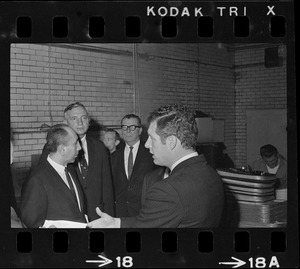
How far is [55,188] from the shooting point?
2453 mm

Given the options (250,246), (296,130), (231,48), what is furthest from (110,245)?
(231,48)

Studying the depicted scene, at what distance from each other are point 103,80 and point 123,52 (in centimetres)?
44

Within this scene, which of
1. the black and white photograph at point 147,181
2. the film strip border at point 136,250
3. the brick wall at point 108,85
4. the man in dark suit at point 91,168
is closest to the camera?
the black and white photograph at point 147,181

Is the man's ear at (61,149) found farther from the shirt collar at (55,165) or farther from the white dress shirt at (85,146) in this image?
the white dress shirt at (85,146)

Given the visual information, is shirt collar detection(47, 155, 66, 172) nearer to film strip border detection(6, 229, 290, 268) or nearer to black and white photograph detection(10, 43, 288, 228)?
black and white photograph detection(10, 43, 288, 228)

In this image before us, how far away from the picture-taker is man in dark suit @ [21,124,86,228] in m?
2.37

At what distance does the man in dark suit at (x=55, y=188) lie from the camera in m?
2.37

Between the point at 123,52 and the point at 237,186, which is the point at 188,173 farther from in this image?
the point at 123,52

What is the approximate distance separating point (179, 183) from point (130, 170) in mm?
907

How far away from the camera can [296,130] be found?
2.22 metres

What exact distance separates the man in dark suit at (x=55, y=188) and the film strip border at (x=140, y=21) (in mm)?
640

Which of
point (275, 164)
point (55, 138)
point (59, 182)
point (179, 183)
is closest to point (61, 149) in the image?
point (55, 138)

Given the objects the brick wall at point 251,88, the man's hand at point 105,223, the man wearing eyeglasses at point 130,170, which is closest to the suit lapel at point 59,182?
the man's hand at point 105,223

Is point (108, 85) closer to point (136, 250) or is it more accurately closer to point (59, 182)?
point (59, 182)
